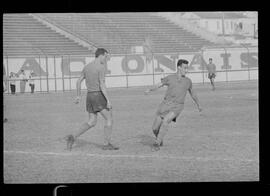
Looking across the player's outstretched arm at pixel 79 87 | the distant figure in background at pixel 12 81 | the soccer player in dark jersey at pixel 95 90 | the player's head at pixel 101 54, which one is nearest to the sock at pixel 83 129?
the soccer player in dark jersey at pixel 95 90

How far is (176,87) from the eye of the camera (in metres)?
9.68

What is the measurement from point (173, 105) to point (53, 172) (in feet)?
4.99

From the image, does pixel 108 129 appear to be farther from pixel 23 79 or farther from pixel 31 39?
pixel 23 79

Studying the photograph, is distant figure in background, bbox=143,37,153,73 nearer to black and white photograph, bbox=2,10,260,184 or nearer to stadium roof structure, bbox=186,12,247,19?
black and white photograph, bbox=2,10,260,184

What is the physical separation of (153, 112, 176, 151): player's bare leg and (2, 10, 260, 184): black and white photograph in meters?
0.01

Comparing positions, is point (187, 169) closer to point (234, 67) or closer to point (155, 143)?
point (155, 143)

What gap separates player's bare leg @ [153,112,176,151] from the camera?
31.8 ft

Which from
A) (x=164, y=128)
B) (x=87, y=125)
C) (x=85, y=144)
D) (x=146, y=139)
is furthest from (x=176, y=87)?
(x=85, y=144)

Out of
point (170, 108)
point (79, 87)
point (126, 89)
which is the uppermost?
point (79, 87)

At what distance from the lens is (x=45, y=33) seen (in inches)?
424

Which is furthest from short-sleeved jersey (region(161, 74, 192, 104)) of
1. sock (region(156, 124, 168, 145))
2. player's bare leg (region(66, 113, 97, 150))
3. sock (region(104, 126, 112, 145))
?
player's bare leg (region(66, 113, 97, 150))

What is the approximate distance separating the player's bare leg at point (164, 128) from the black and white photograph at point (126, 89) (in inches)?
0.4

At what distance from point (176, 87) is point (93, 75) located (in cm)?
93
